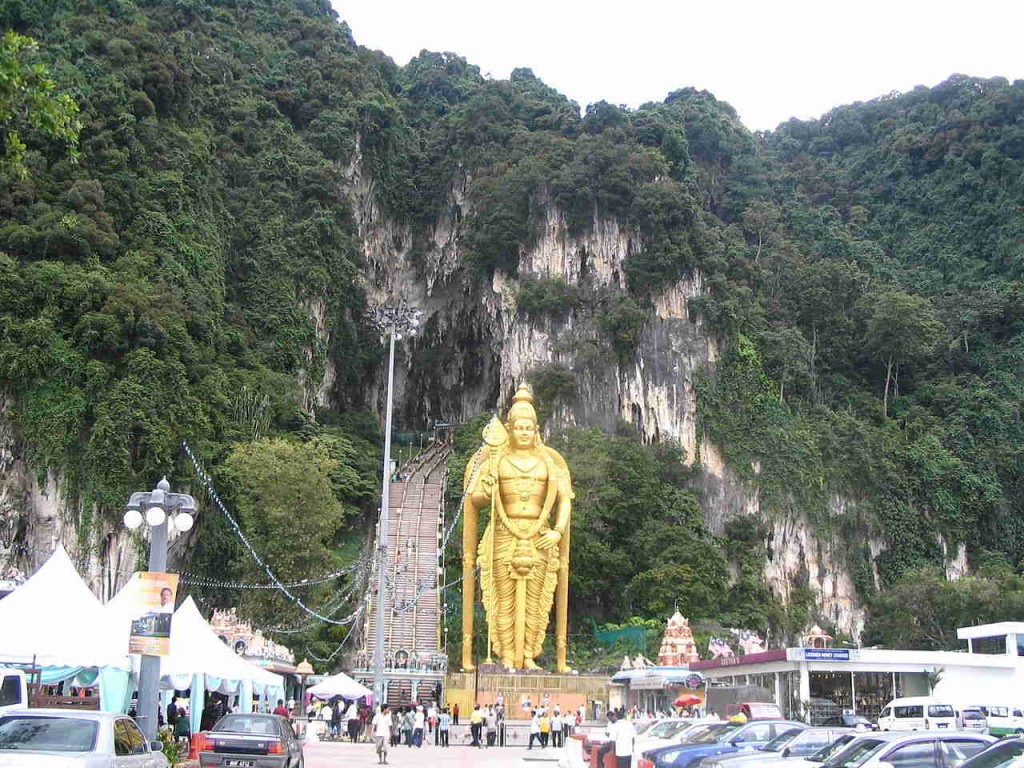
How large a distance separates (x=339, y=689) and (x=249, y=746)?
10122mm

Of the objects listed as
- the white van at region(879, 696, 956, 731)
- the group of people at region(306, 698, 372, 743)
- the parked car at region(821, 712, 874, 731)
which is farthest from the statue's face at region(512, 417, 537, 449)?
the white van at region(879, 696, 956, 731)

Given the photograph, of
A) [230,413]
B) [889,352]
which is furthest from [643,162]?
[230,413]

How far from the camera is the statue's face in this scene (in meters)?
24.4

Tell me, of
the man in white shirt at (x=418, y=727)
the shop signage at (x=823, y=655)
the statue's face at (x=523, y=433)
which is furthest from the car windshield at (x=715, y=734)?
the statue's face at (x=523, y=433)

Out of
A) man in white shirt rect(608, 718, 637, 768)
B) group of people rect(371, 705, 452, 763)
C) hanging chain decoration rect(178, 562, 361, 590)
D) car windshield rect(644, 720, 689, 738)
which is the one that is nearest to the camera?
man in white shirt rect(608, 718, 637, 768)

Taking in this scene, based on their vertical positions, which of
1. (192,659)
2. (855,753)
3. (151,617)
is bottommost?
(855,753)

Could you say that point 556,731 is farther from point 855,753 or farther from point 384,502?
point 855,753

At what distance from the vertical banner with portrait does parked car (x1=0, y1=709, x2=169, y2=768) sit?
2.65 m

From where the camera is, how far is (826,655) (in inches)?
784

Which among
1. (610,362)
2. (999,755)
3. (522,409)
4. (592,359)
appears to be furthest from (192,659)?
(610,362)

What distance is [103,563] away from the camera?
28.5 meters

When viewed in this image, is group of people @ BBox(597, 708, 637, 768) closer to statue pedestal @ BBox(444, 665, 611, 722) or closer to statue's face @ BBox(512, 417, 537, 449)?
statue pedestal @ BBox(444, 665, 611, 722)

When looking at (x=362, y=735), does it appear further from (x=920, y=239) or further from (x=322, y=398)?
(x=920, y=239)

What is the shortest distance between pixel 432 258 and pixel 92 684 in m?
36.9
